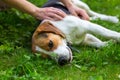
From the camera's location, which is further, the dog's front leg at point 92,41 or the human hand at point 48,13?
the dog's front leg at point 92,41

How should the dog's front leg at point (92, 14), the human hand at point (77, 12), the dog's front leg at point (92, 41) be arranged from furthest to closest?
the dog's front leg at point (92, 14), the human hand at point (77, 12), the dog's front leg at point (92, 41)

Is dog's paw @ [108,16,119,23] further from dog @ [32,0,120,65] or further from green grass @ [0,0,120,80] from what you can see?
green grass @ [0,0,120,80]

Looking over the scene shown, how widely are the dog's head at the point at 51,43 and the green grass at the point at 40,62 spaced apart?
101 millimetres

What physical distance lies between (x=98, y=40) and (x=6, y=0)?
1481 mm

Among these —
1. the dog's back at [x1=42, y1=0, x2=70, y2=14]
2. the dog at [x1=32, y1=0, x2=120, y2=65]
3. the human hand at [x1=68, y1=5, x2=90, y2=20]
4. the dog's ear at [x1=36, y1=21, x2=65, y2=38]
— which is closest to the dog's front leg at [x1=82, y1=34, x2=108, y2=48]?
the dog at [x1=32, y1=0, x2=120, y2=65]

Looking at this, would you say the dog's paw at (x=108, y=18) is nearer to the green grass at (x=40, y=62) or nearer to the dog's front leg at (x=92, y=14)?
the dog's front leg at (x=92, y=14)

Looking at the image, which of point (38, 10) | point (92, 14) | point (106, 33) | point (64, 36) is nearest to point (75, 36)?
point (64, 36)

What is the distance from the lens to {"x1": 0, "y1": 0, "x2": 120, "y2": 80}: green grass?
475 cm

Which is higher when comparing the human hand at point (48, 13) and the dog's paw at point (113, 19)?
the dog's paw at point (113, 19)

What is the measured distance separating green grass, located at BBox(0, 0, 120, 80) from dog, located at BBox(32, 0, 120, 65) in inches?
4.4

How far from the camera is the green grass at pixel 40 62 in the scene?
4750 millimetres

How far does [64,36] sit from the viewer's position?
18.1 ft

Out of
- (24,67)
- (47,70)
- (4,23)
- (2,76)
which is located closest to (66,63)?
(47,70)

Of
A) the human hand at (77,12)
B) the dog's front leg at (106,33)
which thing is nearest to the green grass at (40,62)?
the dog's front leg at (106,33)
